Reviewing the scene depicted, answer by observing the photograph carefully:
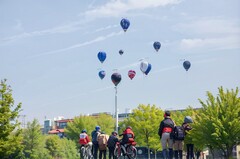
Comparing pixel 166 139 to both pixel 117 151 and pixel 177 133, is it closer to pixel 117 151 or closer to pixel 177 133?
pixel 177 133

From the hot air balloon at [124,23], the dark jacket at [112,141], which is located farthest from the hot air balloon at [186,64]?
the dark jacket at [112,141]

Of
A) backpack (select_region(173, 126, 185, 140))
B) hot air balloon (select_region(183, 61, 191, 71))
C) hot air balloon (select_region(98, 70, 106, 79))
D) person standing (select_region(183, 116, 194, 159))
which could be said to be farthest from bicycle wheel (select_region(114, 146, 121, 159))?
hot air balloon (select_region(98, 70, 106, 79))

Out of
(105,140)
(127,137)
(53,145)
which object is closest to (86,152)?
(105,140)

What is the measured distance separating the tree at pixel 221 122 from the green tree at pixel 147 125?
33413mm

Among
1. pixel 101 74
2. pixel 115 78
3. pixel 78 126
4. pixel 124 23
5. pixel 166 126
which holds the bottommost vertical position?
pixel 166 126

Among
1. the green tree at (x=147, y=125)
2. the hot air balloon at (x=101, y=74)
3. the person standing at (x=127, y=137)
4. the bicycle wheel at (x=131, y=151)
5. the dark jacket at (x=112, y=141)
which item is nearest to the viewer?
the person standing at (x=127, y=137)

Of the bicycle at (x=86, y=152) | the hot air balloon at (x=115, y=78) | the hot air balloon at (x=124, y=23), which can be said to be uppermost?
the hot air balloon at (x=124, y=23)

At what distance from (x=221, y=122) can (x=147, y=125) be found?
111 feet

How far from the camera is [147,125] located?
55.8 m

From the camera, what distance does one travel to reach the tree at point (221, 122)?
71.7 feet

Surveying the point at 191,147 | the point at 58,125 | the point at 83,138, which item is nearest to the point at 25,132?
the point at 83,138

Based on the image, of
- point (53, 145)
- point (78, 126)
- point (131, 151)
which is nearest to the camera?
point (131, 151)

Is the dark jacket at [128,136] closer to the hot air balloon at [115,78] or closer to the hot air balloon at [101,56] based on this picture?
the hot air balloon at [115,78]

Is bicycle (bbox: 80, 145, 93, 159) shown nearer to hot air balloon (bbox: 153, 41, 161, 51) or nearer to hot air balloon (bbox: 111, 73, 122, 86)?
hot air balloon (bbox: 111, 73, 122, 86)
